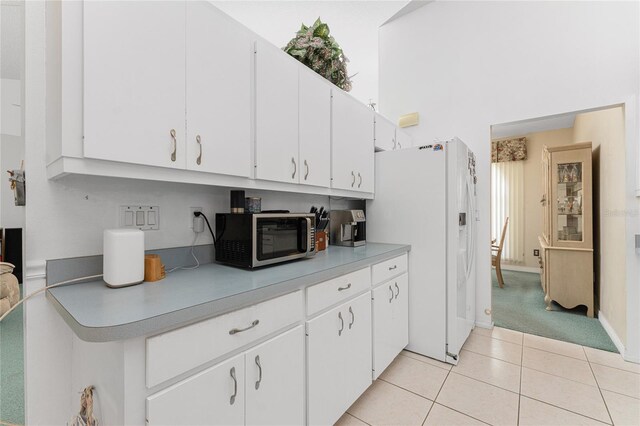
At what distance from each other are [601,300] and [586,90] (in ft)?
7.39

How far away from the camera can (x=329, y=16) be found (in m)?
2.58

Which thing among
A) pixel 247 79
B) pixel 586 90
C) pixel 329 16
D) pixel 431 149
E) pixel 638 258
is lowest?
A: pixel 638 258

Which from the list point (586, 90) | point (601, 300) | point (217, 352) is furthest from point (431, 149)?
point (601, 300)

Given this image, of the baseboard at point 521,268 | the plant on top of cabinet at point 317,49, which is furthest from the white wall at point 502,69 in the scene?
the baseboard at point 521,268

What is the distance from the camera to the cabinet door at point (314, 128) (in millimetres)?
1881

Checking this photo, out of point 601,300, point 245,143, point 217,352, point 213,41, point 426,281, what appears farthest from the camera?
point 601,300

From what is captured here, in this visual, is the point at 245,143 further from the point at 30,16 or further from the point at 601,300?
the point at 601,300

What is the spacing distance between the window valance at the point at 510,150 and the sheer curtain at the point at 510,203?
0.39ft

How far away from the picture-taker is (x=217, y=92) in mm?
1366

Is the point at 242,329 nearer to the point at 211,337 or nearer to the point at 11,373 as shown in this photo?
the point at 211,337

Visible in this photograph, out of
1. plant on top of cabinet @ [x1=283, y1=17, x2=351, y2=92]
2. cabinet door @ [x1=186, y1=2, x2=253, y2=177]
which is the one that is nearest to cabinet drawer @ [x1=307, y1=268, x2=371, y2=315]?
cabinet door @ [x1=186, y1=2, x2=253, y2=177]

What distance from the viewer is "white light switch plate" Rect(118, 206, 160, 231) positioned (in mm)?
1348

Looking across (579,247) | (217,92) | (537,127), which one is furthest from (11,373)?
(537,127)

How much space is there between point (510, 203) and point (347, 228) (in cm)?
458
